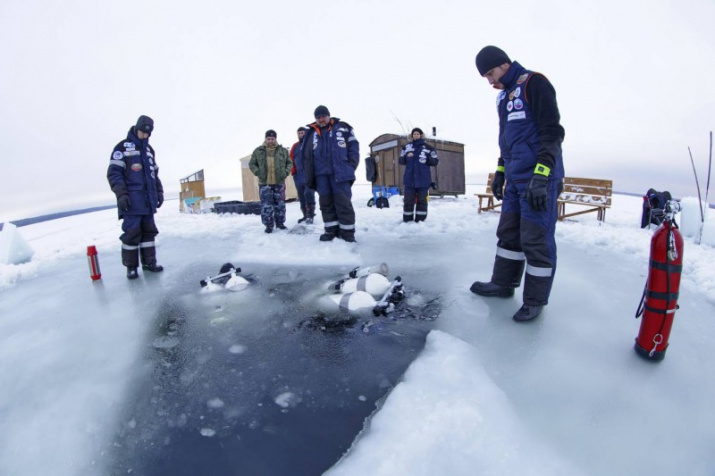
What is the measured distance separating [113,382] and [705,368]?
10.8 feet

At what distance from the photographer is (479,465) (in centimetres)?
128

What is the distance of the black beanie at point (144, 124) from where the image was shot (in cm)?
384

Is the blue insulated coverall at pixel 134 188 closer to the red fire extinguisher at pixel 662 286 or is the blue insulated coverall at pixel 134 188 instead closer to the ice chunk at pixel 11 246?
the ice chunk at pixel 11 246

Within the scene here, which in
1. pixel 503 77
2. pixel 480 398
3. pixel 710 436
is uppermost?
pixel 503 77

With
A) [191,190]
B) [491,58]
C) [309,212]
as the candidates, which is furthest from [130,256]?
[191,190]

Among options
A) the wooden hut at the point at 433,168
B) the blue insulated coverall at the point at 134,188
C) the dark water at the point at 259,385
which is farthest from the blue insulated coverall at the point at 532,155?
the wooden hut at the point at 433,168

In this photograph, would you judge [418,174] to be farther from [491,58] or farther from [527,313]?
[527,313]

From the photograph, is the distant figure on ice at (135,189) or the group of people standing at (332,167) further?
the group of people standing at (332,167)

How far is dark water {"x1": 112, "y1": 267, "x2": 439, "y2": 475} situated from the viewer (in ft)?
4.51

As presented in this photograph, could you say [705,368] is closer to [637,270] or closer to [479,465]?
[479,465]

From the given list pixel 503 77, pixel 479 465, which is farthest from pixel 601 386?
pixel 503 77

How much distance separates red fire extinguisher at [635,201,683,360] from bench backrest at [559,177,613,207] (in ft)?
21.9

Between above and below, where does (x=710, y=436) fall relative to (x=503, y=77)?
below

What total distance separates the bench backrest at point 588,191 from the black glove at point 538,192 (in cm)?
659
